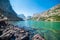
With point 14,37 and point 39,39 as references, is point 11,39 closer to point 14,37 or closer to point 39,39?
point 14,37

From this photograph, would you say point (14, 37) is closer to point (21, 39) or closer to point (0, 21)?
point (21, 39)

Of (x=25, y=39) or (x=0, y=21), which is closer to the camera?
(x=25, y=39)

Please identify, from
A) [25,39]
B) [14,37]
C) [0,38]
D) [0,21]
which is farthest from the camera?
[0,21]

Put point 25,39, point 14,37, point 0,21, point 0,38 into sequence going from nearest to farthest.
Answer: point 0,38 < point 25,39 < point 14,37 < point 0,21

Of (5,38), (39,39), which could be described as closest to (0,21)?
(5,38)

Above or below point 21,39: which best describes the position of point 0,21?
above

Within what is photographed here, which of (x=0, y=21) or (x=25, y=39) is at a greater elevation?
(x=0, y=21)

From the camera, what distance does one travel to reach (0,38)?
27.9 meters

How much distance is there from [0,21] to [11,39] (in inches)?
662

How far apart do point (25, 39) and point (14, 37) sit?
14.7 feet

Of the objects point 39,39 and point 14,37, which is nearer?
point 39,39

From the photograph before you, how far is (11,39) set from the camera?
31891 mm

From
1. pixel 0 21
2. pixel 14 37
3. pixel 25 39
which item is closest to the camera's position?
pixel 25 39

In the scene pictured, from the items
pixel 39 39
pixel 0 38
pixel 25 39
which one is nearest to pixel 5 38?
pixel 0 38
